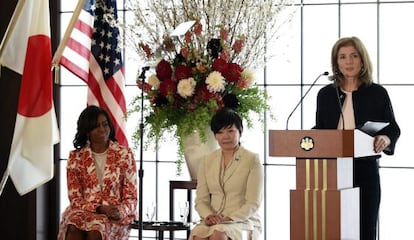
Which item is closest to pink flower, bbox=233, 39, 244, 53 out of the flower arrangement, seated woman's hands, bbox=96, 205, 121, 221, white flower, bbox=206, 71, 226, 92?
the flower arrangement

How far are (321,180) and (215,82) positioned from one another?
1.50 metres

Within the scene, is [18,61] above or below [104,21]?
below

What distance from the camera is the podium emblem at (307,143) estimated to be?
3580 millimetres

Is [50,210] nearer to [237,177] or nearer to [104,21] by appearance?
[104,21]

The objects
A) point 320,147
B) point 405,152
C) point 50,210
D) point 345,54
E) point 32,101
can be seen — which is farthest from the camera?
point 50,210

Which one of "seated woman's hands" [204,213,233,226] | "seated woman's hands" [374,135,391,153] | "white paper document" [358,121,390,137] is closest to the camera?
"white paper document" [358,121,390,137]

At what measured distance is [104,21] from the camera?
5695 millimetres

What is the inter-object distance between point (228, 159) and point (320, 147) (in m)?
1.27

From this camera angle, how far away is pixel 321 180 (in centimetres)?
356

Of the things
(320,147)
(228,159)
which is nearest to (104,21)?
(228,159)

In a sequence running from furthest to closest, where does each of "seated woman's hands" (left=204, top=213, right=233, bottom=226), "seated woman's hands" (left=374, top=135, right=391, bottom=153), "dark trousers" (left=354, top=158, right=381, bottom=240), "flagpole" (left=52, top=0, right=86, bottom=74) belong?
"flagpole" (left=52, top=0, right=86, bottom=74)
"seated woman's hands" (left=204, top=213, right=233, bottom=226)
"dark trousers" (left=354, top=158, right=381, bottom=240)
"seated woman's hands" (left=374, top=135, right=391, bottom=153)

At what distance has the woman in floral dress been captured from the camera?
486 centimetres

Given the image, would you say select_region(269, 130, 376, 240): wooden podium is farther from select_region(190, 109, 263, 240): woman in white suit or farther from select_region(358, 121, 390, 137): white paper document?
select_region(190, 109, 263, 240): woman in white suit

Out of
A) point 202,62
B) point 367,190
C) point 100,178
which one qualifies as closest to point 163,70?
point 202,62
